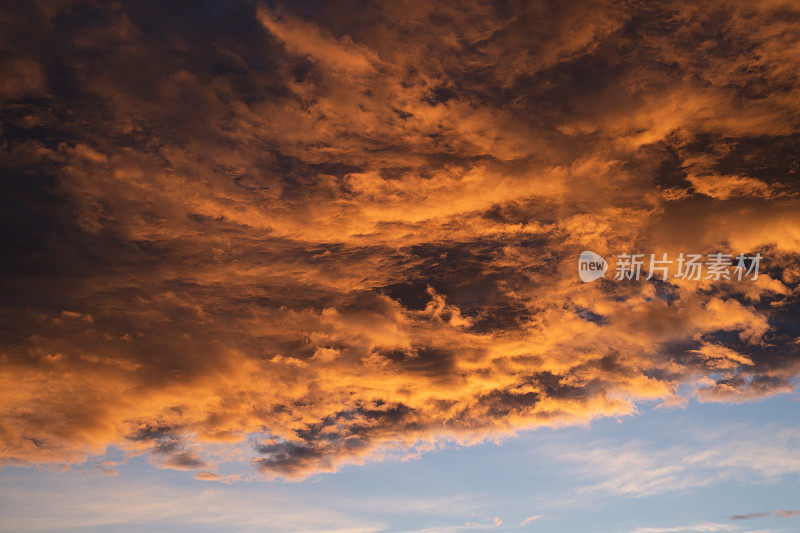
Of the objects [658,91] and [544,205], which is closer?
[658,91]

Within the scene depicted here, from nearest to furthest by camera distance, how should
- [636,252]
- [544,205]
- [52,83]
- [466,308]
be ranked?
[52,83], [544,205], [636,252], [466,308]

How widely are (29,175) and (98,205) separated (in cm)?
127

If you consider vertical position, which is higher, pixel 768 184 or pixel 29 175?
pixel 29 175

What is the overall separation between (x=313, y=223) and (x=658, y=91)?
712 cm

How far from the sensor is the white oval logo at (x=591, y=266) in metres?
14.0

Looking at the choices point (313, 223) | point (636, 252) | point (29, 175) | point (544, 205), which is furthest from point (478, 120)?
point (29, 175)

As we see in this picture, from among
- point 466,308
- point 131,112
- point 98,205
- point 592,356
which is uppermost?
point 131,112

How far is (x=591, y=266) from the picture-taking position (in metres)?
14.2

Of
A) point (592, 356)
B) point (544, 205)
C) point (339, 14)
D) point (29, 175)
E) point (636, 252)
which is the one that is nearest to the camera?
point (339, 14)

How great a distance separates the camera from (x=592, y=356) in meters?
16.6

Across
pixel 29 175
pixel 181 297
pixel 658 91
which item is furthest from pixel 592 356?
pixel 29 175

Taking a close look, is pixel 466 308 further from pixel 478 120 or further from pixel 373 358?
pixel 478 120

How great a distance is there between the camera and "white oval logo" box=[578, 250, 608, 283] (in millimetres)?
13961

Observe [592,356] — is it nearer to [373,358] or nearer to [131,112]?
[373,358]
